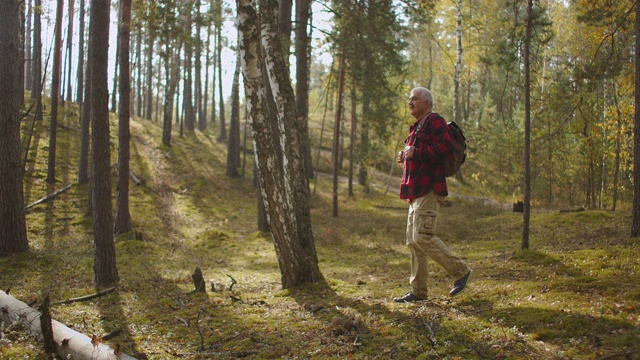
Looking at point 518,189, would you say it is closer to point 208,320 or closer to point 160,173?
point 160,173

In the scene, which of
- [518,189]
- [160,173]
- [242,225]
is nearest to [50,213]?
[242,225]

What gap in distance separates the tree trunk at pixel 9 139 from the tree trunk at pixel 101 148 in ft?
8.71

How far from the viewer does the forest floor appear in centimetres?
480

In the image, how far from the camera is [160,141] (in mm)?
30953

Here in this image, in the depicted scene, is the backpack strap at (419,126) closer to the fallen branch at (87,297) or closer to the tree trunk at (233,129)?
the fallen branch at (87,297)

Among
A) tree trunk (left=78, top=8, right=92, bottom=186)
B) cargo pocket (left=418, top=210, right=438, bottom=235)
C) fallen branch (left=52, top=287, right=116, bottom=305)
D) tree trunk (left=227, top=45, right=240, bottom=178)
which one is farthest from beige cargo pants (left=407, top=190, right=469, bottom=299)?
tree trunk (left=227, top=45, right=240, bottom=178)

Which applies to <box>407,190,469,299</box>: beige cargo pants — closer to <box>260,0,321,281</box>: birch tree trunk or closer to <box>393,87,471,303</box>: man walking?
<box>393,87,471,303</box>: man walking

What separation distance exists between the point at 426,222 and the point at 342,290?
255 cm

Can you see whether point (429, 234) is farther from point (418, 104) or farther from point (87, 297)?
point (87, 297)

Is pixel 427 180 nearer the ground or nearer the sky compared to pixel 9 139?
nearer the ground

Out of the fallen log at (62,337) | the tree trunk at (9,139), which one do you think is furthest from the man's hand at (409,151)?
the tree trunk at (9,139)

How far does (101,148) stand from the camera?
354 inches

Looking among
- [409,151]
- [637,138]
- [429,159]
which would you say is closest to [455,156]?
[429,159]

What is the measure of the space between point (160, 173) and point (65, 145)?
4.64m
